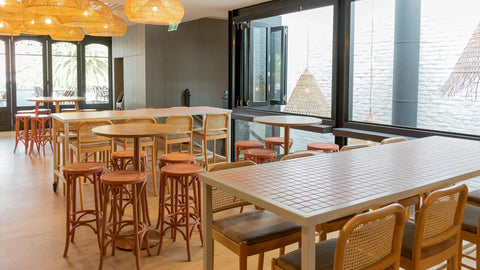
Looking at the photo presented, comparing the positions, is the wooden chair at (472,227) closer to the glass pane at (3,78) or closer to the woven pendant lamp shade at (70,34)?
the woven pendant lamp shade at (70,34)

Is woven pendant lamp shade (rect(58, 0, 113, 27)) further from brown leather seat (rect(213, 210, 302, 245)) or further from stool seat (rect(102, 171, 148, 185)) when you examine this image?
brown leather seat (rect(213, 210, 302, 245))

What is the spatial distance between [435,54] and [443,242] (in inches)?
118

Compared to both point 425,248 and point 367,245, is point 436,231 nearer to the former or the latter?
point 425,248

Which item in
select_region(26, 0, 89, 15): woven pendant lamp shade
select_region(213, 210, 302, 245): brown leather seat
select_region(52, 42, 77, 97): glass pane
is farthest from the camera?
select_region(52, 42, 77, 97): glass pane

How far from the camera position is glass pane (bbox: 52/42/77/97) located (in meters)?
11.4

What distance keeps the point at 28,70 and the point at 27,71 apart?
37 mm

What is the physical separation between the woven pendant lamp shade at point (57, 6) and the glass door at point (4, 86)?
7741 millimetres

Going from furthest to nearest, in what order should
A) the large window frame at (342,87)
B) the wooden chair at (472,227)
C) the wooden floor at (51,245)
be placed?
the large window frame at (342,87), the wooden floor at (51,245), the wooden chair at (472,227)

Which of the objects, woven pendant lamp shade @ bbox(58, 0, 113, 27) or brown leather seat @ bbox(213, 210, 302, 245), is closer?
brown leather seat @ bbox(213, 210, 302, 245)

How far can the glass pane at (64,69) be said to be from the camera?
11.4m

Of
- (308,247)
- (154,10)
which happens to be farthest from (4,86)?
(308,247)

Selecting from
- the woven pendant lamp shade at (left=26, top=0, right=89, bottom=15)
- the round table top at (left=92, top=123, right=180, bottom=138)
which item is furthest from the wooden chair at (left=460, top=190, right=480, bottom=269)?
the woven pendant lamp shade at (left=26, top=0, right=89, bottom=15)

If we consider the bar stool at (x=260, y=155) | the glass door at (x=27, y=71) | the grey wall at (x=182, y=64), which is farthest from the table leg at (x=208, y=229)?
the glass door at (x=27, y=71)

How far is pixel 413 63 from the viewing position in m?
4.82
